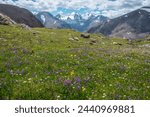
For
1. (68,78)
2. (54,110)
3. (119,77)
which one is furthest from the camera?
(119,77)

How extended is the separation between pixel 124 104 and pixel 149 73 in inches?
273

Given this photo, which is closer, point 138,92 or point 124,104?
point 124,104

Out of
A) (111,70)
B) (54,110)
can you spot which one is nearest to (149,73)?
(111,70)

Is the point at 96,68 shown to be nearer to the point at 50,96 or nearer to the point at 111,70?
the point at 111,70

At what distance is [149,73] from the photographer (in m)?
17.9

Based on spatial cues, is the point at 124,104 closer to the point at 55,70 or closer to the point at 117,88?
the point at 117,88

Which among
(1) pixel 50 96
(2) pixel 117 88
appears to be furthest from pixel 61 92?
(2) pixel 117 88

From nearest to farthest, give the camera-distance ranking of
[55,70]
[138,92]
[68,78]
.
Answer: [138,92]
[68,78]
[55,70]

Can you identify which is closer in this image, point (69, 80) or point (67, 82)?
point (67, 82)

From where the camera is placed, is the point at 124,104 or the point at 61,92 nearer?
the point at 124,104

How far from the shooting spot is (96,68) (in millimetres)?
19000

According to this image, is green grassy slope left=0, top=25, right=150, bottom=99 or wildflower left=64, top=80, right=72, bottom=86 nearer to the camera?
green grassy slope left=0, top=25, right=150, bottom=99

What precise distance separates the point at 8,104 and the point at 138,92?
20.6 ft

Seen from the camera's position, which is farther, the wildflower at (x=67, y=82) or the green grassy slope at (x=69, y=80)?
the wildflower at (x=67, y=82)
